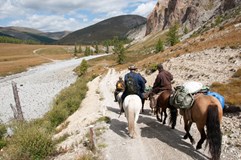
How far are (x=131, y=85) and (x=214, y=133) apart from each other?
446 cm

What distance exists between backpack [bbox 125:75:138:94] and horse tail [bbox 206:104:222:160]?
4.01 m

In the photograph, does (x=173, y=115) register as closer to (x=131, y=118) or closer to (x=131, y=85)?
(x=131, y=118)

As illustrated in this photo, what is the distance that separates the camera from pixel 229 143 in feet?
31.4

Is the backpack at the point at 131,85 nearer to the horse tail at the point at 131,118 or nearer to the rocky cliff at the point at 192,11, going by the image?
the horse tail at the point at 131,118

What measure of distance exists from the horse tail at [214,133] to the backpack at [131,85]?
4.01 m

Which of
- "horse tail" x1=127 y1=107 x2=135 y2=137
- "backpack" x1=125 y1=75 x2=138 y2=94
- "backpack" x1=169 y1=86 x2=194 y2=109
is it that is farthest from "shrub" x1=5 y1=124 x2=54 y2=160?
"backpack" x1=169 y1=86 x2=194 y2=109

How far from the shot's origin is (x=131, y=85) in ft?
36.1

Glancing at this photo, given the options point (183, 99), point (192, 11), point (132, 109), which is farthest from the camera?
point (192, 11)

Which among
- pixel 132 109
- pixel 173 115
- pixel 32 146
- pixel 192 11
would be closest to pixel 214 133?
pixel 173 115

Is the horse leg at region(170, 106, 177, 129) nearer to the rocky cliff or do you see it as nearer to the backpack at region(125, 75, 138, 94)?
the backpack at region(125, 75, 138, 94)

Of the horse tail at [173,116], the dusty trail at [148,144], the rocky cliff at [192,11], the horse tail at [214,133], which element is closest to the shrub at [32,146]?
the dusty trail at [148,144]

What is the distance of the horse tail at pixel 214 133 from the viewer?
7754mm

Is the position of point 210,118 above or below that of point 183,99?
below

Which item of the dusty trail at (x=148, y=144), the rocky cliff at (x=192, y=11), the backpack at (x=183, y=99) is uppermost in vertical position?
the rocky cliff at (x=192, y=11)
